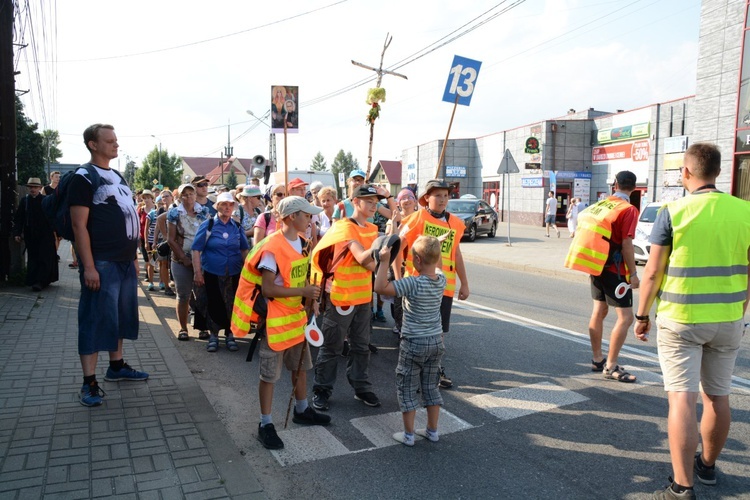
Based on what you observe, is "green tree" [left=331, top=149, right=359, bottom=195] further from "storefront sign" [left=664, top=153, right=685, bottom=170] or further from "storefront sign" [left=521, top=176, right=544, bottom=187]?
"storefront sign" [left=664, top=153, right=685, bottom=170]

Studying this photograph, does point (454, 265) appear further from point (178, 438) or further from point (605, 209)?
point (178, 438)

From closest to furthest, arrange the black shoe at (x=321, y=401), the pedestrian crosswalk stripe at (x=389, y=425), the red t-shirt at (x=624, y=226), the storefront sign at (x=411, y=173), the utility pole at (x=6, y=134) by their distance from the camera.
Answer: the pedestrian crosswalk stripe at (x=389, y=425) < the black shoe at (x=321, y=401) < the red t-shirt at (x=624, y=226) < the utility pole at (x=6, y=134) < the storefront sign at (x=411, y=173)

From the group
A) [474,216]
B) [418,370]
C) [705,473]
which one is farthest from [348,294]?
[474,216]

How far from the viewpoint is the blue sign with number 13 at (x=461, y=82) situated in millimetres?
8008

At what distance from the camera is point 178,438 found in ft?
13.0

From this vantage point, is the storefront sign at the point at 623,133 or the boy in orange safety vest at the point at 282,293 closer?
the boy in orange safety vest at the point at 282,293

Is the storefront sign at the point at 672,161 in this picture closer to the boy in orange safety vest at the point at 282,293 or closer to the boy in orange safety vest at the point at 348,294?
the boy in orange safety vest at the point at 348,294

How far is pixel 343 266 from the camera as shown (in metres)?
4.65

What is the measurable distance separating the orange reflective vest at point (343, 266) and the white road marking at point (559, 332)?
2.86m

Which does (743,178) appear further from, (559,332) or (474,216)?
(559,332)

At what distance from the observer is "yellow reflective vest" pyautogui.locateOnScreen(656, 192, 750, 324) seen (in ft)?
10.8

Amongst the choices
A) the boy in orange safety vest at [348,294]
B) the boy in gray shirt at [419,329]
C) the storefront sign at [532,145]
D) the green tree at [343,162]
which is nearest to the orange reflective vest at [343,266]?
the boy in orange safety vest at [348,294]

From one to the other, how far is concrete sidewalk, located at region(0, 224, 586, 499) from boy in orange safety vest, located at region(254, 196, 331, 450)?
430 mm

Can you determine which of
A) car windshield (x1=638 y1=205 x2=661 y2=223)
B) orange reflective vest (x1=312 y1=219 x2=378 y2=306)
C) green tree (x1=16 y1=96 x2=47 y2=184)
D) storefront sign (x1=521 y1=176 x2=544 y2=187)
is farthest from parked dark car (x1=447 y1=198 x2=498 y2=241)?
green tree (x1=16 y1=96 x2=47 y2=184)
